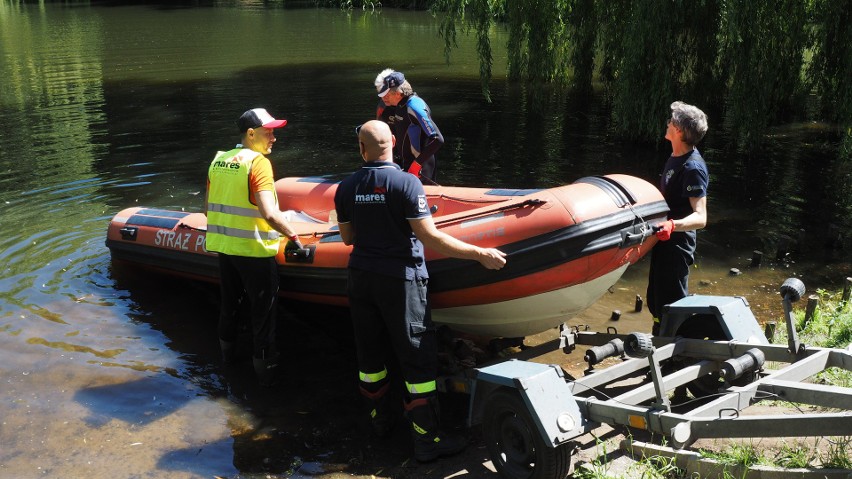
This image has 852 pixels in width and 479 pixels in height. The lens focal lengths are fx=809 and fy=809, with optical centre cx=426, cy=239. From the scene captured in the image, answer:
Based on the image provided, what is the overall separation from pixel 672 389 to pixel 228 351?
3039mm

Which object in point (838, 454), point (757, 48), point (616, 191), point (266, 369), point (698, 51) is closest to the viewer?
point (838, 454)

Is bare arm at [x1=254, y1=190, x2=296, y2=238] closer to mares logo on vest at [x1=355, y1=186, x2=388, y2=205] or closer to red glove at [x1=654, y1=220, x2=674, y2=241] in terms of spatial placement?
mares logo on vest at [x1=355, y1=186, x2=388, y2=205]

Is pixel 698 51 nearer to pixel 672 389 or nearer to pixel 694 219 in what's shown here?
pixel 694 219

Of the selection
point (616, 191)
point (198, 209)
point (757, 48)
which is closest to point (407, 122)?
point (616, 191)

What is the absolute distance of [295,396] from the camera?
5156mm

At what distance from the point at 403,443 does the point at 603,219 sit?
1.67m

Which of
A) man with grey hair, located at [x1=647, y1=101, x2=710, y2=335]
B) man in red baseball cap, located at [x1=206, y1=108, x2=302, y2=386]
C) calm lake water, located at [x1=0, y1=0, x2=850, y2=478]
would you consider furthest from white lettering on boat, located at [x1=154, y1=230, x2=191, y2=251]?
man with grey hair, located at [x1=647, y1=101, x2=710, y2=335]

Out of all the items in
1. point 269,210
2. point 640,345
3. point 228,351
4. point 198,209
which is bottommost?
point 228,351

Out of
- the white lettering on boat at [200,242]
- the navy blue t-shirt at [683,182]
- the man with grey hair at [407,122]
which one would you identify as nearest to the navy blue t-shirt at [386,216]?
the navy blue t-shirt at [683,182]

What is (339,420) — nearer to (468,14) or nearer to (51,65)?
(468,14)

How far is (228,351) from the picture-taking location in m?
5.56

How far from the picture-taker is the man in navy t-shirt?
13.5 ft

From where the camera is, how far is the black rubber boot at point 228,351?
5.54 metres

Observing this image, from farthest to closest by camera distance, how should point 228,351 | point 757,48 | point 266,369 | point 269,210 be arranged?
point 757,48, point 228,351, point 266,369, point 269,210
